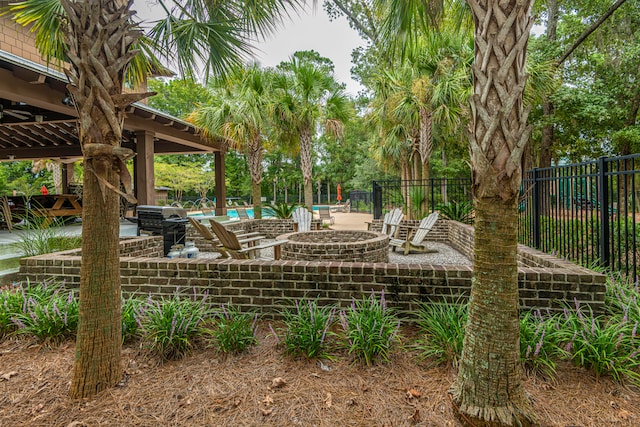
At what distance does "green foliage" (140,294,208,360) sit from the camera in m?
2.69

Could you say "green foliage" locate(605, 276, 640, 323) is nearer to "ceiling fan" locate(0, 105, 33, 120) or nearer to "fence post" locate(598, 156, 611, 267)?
"fence post" locate(598, 156, 611, 267)

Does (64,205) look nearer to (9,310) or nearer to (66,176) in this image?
(66,176)

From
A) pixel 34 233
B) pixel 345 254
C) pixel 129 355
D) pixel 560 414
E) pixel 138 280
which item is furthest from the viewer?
pixel 345 254

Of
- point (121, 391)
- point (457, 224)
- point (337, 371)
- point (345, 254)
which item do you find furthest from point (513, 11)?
point (457, 224)

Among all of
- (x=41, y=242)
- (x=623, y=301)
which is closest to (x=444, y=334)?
(x=623, y=301)

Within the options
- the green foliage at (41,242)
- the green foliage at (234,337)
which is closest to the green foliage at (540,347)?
the green foliage at (234,337)

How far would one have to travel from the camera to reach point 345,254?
5.97 metres

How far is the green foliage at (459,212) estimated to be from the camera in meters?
9.65

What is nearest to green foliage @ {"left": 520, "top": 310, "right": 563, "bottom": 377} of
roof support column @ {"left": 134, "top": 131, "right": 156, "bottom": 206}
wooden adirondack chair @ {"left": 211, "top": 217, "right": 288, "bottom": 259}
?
wooden adirondack chair @ {"left": 211, "top": 217, "right": 288, "bottom": 259}

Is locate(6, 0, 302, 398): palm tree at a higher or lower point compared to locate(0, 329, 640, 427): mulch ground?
higher

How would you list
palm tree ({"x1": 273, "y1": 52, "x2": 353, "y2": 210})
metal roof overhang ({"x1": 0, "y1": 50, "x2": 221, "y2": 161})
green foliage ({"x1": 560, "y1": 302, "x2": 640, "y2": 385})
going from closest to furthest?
1. green foliage ({"x1": 560, "y1": 302, "x2": 640, "y2": 385})
2. metal roof overhang ({"x1": 0, "y1": 50, "x2": 221, "y2": 161})
3. palm tree ({"x1": 273, "y1": 52, "x2": 353, "y2": 210})

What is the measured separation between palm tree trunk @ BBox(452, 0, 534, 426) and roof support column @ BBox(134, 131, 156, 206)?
30.6 ft

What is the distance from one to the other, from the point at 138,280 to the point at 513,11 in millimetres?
4058

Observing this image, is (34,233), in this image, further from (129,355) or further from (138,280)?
(129,355)
